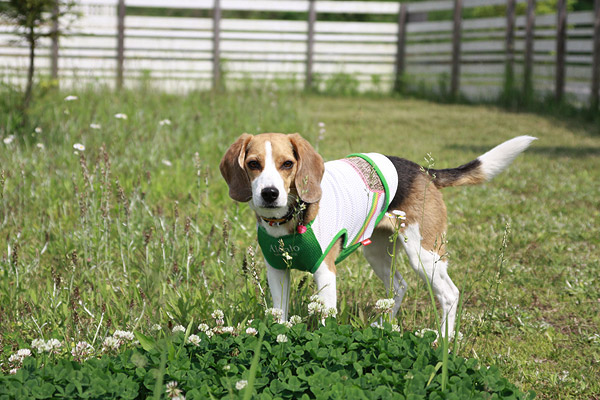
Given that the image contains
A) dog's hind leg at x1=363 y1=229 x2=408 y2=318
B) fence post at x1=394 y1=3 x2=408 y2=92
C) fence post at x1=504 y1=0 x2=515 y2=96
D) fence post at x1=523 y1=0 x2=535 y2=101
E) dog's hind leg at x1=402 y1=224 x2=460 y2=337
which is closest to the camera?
dog's hind leg at x1=402 y1=224 x2=460 y2=337

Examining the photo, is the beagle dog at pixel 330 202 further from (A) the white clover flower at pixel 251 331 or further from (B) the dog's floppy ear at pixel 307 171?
(A) the white clover flower at pixel 251 331

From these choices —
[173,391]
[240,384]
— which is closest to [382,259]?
[240,384]

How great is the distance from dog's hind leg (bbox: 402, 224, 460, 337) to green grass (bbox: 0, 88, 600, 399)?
14 centimetres

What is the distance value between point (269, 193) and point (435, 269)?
1.23m

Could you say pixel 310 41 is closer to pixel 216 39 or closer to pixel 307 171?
pixel 216 39

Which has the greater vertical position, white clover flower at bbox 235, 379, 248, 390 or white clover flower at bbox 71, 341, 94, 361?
white clover flower at bbox 235, 379, 248, 390

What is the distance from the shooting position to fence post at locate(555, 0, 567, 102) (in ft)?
44.8

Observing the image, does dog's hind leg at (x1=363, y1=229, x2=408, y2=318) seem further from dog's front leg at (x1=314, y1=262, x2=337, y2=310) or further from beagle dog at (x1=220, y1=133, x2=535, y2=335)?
dog's front leg at (x1=314, y1=262, x2=337, y2=310)

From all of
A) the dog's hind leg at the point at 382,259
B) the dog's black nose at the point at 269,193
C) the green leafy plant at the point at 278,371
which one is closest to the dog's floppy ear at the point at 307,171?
the dog's black nose at the point at 269,193

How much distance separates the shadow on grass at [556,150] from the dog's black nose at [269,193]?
6.89 metres

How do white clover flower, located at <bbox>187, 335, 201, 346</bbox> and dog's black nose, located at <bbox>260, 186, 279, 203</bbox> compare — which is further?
dog's black nose, located at <bbox>260, 186, 279, 203</bbox>

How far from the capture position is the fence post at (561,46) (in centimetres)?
1364

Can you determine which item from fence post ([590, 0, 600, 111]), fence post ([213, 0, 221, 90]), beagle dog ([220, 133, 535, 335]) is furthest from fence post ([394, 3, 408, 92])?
beagle dog ([220, 133, 535, 335])

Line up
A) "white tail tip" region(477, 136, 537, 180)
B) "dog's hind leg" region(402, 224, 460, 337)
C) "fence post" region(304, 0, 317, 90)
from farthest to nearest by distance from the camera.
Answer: "fence post" region(304, 0, 317, 90)
"white tail tip" region(477, 136, 537, 180)
"dog's hind leg" region(402, 224, 460, 337)
